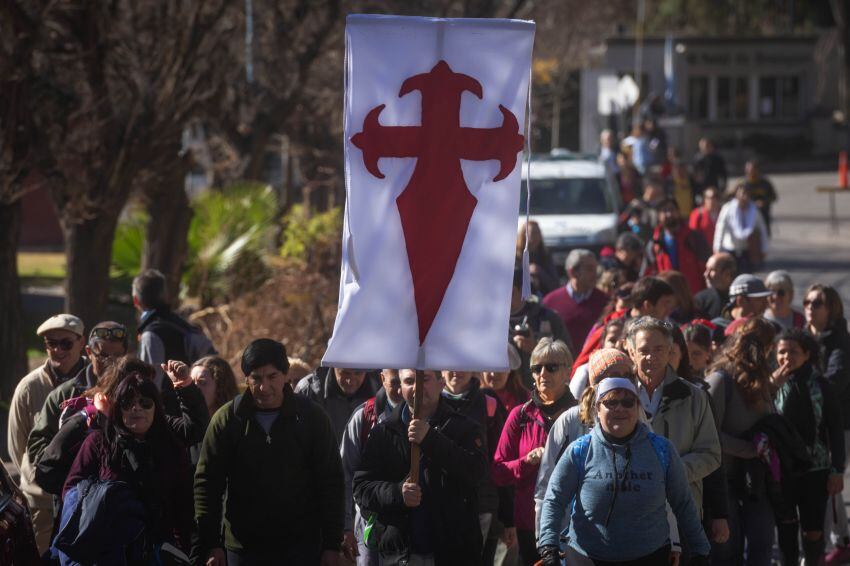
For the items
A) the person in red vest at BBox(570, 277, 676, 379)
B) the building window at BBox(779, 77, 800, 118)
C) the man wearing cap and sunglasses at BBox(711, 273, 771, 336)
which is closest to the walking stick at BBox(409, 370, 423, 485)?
the person in red vest at BBox(570, 277, 676, 379)

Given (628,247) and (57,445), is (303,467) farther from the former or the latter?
(628,247)

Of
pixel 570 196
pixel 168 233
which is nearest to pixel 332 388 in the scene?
pixel 168 233

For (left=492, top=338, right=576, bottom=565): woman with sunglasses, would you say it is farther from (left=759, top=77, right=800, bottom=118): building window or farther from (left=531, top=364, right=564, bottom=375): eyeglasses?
(left=759, top=77, right=800, bottom=118): building window

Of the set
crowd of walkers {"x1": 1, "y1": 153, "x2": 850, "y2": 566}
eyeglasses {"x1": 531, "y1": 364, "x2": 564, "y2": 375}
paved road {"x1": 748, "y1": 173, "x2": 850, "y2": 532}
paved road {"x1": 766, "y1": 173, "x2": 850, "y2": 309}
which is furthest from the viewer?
paved road {"x1": 766, "y1": 173, "x2": 850, "y2": 309}

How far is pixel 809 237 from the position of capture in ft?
109

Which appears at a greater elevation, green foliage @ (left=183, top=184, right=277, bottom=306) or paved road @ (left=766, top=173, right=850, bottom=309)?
green foliage @ (left=183, top=184, right=277, bottom=306)

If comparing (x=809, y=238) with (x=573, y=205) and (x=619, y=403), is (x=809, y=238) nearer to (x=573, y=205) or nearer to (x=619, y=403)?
(x=573, y=205)

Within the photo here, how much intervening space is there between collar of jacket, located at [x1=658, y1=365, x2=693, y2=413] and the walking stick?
54.9 inches

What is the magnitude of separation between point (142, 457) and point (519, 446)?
6.64ft

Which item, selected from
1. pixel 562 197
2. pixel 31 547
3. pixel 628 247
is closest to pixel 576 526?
pixel 31 547

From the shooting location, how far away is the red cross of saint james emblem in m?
6.21

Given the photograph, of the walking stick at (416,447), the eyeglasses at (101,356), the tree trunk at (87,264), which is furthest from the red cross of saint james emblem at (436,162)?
the tree trunk at (87,264)

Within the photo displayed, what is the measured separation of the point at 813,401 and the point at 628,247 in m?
4.41

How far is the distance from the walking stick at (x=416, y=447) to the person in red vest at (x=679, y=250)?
8.37 metres
